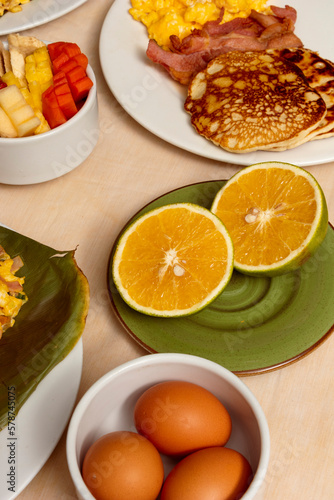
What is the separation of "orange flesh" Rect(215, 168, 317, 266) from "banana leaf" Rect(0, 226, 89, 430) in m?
0.36

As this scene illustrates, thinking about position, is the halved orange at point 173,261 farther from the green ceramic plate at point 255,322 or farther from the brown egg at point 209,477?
the brown egg at point 209,477

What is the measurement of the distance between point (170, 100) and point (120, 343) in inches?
29.9

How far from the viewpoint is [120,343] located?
1080 mm

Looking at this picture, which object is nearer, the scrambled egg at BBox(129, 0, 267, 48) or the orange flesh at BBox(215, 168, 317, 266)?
the orange flesh at BBox(215, 168, 317, 266)

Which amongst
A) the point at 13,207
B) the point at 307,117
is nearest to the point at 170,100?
the point at 307,117

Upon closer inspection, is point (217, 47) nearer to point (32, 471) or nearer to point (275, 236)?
point (275, 236)

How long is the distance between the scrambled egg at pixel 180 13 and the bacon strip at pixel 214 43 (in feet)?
0.15

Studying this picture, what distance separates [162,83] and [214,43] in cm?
20

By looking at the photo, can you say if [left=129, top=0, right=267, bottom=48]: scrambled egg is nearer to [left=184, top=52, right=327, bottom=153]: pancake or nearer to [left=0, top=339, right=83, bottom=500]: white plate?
[left=184, top=52, right=327, bottom=153]: pancake

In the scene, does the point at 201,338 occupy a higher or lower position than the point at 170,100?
lower

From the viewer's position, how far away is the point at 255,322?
1.05 meters

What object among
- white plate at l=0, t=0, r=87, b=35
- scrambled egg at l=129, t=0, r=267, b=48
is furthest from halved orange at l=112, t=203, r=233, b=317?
white plate at l=0, t=0, r=87, b=35

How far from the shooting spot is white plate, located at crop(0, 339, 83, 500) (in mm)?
838

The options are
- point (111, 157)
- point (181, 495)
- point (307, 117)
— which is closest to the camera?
point (181, 495)
